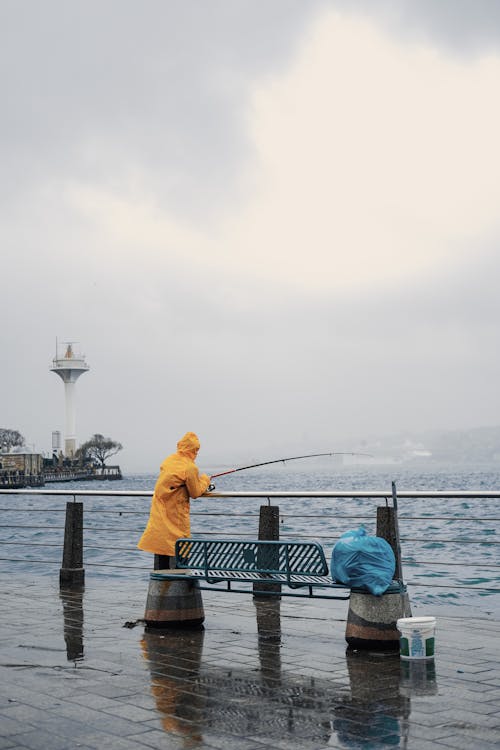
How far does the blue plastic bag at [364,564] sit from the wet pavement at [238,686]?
51 cm

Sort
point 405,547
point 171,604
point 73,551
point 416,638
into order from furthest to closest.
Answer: point 405,547, point 73,551, point 171,604, point 416,638

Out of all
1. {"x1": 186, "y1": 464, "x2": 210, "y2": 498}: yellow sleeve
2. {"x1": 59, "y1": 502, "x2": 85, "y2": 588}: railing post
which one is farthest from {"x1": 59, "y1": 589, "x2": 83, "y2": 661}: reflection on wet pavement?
{"x1": 186, "y1": 464, "x2": 210, "y2": 498}: yellow sleeve

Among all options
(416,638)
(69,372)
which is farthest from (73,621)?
(69,372)

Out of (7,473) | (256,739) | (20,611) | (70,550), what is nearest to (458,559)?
(70,550)

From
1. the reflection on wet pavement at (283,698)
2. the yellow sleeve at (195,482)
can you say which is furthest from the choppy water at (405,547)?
the reflection on wet pavement at (283,698)

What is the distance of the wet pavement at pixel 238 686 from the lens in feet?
16.0

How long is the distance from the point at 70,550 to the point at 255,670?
5.39m

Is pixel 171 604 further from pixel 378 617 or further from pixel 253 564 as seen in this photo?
pixel 378 617

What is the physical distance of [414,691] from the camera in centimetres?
582

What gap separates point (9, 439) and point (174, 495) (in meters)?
170

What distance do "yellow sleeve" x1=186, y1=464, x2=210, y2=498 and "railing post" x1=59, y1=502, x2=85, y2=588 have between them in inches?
122

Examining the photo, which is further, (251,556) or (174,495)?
(174,495)

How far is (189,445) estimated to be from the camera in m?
8.75

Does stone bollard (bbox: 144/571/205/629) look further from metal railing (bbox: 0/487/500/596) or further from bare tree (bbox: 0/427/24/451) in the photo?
bare tree (bbox: 0/427/24/451)
